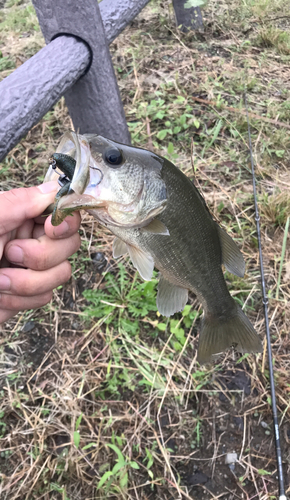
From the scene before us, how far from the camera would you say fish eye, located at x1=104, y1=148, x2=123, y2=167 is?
113cm

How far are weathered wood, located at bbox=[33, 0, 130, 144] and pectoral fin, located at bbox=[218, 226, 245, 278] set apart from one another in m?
1.48

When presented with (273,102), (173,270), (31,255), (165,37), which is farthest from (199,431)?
(165,37)

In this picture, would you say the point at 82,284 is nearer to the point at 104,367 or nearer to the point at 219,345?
the point at 104,367

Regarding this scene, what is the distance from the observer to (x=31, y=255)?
130 cm

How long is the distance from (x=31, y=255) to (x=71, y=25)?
1.52 meters

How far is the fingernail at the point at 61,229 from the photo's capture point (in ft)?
4.10

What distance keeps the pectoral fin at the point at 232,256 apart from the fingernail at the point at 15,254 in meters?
0.81

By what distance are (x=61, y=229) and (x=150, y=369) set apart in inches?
46.7

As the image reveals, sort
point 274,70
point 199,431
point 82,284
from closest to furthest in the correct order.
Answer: point 199,431 → point 82,284 → point 274,70

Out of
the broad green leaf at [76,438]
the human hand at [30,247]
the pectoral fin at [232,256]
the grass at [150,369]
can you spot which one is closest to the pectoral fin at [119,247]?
the human hand at [30,247]

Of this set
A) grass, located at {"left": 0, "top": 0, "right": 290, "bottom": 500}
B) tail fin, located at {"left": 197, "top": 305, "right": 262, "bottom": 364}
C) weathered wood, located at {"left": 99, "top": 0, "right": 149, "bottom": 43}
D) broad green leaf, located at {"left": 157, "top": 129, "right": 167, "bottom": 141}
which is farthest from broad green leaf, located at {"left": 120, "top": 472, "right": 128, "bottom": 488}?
weathered wood, located at {"left": 99, "top": 0, "right": 149, "bottom": 43}

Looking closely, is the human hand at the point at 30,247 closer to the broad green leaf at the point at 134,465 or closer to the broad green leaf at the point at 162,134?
the broad green leaf at the point at 134,465

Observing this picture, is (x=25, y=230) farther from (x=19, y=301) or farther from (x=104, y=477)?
(x=104, y=477)

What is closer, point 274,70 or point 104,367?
point 104,367
